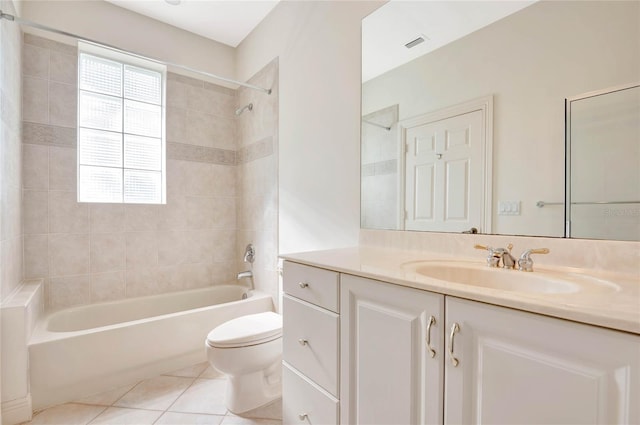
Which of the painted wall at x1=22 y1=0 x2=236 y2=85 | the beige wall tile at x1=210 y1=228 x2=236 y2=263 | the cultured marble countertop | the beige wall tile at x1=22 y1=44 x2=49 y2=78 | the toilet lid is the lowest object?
the toilet lid

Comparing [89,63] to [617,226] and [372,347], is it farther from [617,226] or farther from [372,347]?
[617,226]

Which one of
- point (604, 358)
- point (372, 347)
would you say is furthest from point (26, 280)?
point (604, 358)

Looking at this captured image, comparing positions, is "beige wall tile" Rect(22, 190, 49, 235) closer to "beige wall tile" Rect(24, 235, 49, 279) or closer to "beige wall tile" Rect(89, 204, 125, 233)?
"beige wall tile" Rect(24, 235, 49, 279)

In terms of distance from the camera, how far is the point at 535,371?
617 millimetres

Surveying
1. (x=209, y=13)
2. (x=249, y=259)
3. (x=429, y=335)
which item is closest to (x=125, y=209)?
(x=249, y=259)

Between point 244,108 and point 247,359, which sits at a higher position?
point 244,108

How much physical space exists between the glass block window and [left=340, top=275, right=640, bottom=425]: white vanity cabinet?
2.25 metres

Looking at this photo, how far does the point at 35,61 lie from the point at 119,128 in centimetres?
61

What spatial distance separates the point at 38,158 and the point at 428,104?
100 inches

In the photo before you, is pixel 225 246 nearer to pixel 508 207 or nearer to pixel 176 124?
pixel 176 124

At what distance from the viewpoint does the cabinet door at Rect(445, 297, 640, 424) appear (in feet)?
1.73

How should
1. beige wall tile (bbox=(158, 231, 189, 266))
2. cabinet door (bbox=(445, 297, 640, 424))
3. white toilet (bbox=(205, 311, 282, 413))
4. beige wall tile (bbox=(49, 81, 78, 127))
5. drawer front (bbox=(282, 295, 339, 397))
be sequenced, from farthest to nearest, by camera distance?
beige wall tile (bbox=(158, 231, 189, 266)), beige wall tile (bbox=(49, 81, 78, 127)), white toilet (bbox=(205, 311, 282, 413)), drawer front (bbox=(282, 295, 339, 397)), cabinet door (bbox=(445, 297, 640, 424))

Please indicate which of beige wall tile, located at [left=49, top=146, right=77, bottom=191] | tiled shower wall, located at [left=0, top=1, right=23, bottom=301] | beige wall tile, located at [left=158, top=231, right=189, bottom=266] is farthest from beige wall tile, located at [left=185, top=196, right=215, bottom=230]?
tiled shower wall, located at [left=0, top=1, right=23, bottom=301]

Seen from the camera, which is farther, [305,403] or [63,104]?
[63,104]
